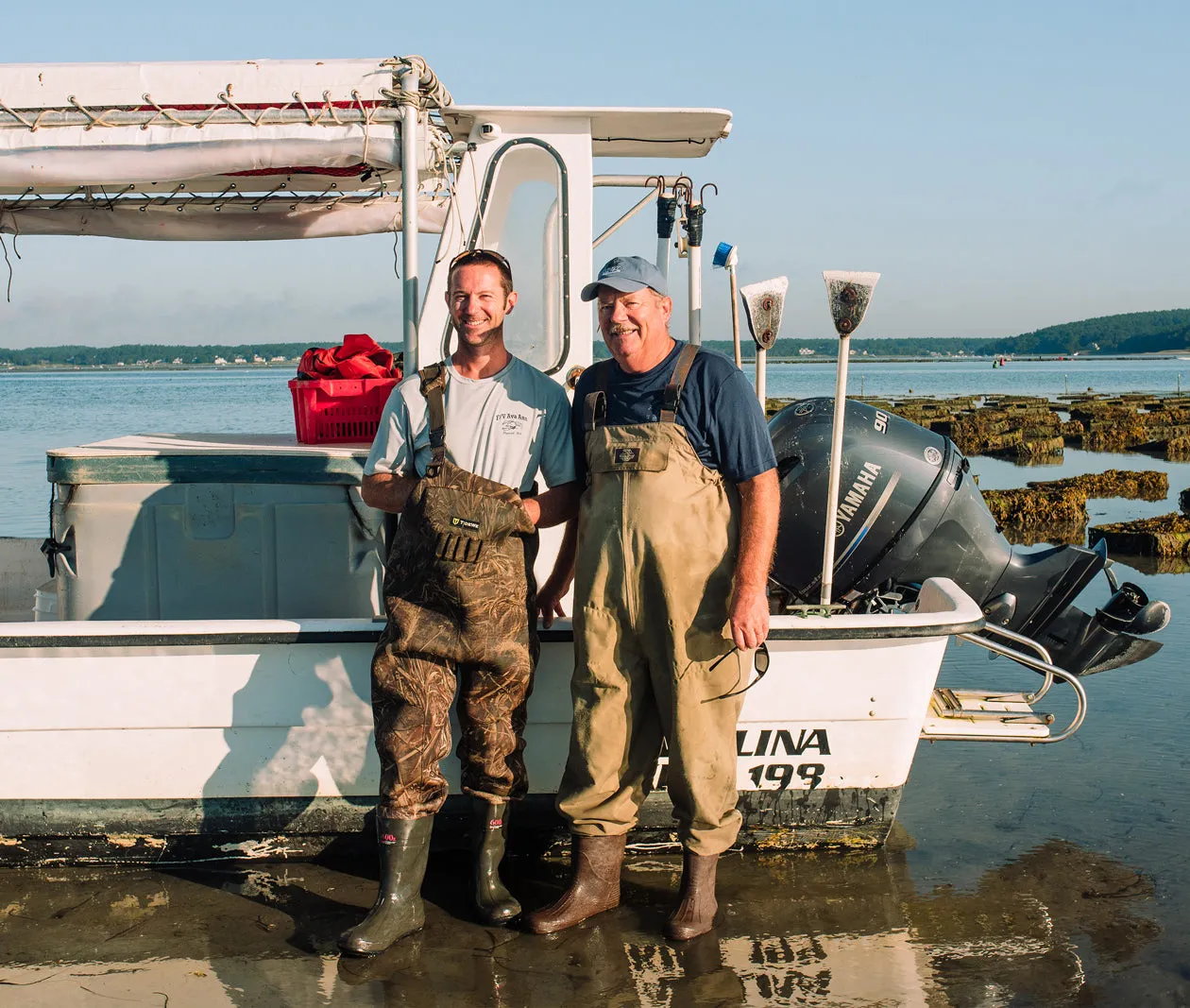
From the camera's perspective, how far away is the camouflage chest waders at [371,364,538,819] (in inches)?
138

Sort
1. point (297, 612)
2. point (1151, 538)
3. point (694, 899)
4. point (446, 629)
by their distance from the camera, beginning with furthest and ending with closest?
point (1151, 538) < point (297, 612) < point (694, 899) < point (446, 629)

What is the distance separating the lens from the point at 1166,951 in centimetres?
368

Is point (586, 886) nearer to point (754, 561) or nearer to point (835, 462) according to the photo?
point (754, 561)

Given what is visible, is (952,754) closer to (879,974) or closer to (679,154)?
(879,974)

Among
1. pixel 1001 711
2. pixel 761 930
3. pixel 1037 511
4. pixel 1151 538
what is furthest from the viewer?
pixel 1037 511

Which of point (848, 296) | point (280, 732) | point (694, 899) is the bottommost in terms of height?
point (694, 899)

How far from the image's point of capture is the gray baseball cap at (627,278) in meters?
3.46

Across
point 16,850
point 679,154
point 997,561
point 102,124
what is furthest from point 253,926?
point 679,154

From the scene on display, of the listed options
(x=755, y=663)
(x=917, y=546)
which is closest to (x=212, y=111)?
(x=755, y=663)

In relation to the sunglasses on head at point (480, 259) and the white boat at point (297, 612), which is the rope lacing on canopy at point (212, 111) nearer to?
the white boat at point (297, 612)

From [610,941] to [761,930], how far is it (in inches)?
20.0

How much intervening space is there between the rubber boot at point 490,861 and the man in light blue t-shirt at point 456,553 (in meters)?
0.13

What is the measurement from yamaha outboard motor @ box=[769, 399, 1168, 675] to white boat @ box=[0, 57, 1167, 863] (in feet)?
0.06

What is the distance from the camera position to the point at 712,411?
3486 mm
